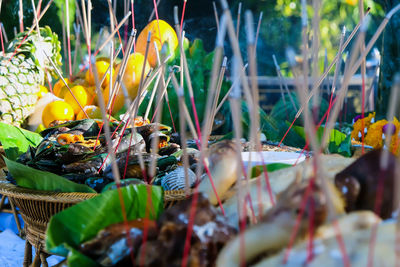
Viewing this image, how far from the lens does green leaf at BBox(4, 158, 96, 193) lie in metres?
A: 0.78

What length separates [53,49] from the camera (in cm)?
183

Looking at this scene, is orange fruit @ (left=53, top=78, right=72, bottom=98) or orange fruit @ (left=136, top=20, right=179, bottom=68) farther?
orange fruit @ (left=53, top=78, right=72, bottom=98)

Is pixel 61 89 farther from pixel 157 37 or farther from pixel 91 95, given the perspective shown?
pixel 157 37

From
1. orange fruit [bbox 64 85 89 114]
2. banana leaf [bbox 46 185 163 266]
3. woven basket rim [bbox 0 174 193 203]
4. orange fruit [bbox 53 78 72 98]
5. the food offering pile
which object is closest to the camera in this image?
the food offering pile

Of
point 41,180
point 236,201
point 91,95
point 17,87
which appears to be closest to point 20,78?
point 17,87

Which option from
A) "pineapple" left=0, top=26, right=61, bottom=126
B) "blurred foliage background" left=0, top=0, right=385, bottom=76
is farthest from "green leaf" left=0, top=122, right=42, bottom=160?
"blurred foliage background" left=0, top=0, right=385, bottom=76

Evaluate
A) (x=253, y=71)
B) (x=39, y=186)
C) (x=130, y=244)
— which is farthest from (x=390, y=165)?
(x=39, y=186)

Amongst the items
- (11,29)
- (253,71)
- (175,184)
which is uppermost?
(11,29)

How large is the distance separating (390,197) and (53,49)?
1682 mm

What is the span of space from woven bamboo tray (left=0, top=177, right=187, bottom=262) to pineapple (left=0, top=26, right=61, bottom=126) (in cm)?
70

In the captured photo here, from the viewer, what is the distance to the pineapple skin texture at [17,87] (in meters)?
1.48

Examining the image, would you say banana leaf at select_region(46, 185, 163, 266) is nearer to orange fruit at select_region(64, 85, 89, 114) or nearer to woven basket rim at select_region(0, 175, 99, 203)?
woven basket rim at select_region(0, 175, 99, 203)

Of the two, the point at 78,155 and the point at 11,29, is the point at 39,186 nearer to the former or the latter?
the point at 78,155

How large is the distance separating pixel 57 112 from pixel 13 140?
1.18 ft
